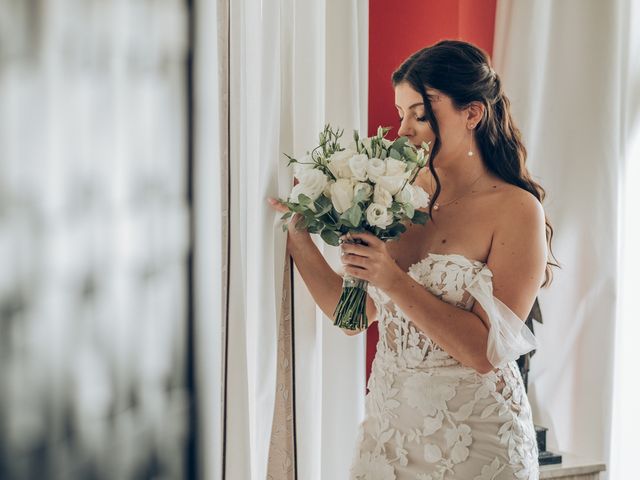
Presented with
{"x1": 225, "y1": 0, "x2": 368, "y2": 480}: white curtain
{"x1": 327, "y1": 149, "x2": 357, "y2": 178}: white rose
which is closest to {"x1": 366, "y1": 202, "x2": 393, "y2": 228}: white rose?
{"x1": 327, "y1": 149, "x2": 357, "y2": 178}: white rose

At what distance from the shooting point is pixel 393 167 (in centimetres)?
202

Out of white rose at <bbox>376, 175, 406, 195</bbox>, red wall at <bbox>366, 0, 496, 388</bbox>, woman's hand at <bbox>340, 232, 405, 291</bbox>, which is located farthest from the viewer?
red wall at <bbox>366, 0, 496, 388</bbox>

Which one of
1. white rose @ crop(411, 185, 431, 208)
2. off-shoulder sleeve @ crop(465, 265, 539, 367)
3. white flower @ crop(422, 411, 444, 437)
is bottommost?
white flower @ crop(422, 411, 444, 437)

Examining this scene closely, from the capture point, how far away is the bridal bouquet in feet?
6.63

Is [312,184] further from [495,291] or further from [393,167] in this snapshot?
[495,291]

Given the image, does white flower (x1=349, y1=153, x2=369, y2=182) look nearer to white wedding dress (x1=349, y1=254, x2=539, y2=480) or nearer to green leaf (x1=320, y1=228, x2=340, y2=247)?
green leaf (x1=320, y1=228, x2=340, y2=247)

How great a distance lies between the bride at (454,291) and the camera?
6.95ft

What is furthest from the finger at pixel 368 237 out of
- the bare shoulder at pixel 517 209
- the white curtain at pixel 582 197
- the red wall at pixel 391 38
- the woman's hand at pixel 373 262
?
the white curtain at pixel 582 197

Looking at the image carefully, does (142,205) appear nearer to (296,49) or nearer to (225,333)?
(225,333)

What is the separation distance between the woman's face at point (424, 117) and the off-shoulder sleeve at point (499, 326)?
414 mm

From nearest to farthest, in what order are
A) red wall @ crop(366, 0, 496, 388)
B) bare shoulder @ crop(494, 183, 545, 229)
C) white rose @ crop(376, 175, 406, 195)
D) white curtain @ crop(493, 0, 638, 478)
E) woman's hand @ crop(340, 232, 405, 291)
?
1. white rose @ crop(376, 175, 406, 195)
2. woman's hand @ crop(340, 232, 405, 291)
3. bare shoulder @ crop(494, 183, 545, 229)
4. red wall @ crop(366, 0, 496, 388)
5. white curtain @ crop(493, 0, 638, 478)

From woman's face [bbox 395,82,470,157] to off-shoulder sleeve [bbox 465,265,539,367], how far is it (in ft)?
1.36

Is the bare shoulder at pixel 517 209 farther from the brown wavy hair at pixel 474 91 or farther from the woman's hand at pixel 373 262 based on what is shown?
the woman's hand at pixel 373 262

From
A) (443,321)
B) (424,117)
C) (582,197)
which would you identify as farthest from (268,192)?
(582,197)
